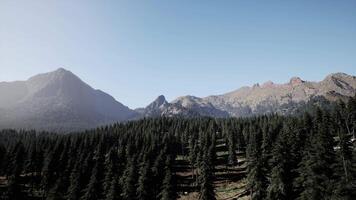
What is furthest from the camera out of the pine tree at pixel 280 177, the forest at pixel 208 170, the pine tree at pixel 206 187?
the pine tree at pixel 206 187

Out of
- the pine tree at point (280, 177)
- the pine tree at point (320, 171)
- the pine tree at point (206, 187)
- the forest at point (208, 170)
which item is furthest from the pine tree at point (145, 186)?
the pine tree at point (320, 171)

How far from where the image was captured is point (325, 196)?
1594 inches

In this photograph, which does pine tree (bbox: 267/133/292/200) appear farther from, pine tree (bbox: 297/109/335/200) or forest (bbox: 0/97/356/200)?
pine tree (bbox: 297/109/335/200)

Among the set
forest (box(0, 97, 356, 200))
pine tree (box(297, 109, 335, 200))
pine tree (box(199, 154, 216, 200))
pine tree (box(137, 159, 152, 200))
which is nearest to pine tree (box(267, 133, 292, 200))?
forest (box(0, 97, 356, 200))

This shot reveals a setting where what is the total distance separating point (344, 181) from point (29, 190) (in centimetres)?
10104

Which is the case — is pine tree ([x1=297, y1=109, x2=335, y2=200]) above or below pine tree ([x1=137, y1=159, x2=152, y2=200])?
above

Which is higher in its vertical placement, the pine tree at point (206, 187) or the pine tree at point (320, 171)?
the pine tree at point (320, 171)

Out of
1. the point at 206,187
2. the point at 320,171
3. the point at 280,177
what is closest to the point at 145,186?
the point at 206,187

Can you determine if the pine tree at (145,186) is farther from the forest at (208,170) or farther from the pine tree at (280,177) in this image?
the pine tree at (280,177)

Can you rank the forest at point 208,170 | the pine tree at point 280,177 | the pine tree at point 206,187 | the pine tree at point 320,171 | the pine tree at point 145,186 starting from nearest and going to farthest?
the pine tree at point 320,171, the forest at point 208,170, the pine tree at point 280,177, the pine tree at point 206,187, the pine tree at point 145,186

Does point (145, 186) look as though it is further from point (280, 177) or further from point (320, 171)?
point (320, 171)

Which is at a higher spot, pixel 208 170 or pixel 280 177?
pixel 208 170

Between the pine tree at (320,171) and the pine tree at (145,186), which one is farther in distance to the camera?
the pine tree at (145,186)

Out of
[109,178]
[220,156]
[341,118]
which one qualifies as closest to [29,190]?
[109,178]
